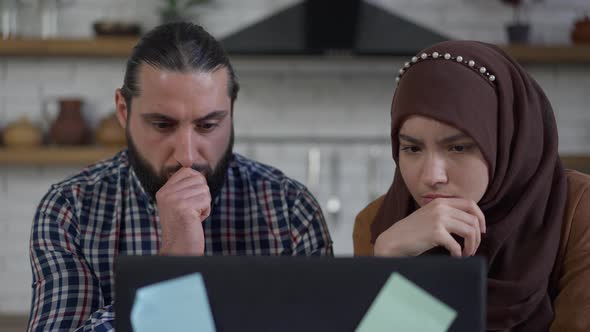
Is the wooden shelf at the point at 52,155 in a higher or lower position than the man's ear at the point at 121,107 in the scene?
lower

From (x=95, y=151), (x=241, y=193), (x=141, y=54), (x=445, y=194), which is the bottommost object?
(x=95, y=151)

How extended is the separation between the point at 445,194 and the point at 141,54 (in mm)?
627

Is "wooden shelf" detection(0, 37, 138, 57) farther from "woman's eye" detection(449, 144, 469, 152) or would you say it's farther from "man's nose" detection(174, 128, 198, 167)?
"woman's eye" detection(449, 144, 469, 152)

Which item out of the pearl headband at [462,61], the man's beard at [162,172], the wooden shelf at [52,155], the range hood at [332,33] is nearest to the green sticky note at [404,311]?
the pearl headband at [462,61]

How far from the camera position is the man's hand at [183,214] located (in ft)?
4.02

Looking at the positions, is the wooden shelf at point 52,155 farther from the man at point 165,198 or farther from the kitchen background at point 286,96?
the man at point 165,198

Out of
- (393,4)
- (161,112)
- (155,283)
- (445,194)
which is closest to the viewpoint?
(155,283)

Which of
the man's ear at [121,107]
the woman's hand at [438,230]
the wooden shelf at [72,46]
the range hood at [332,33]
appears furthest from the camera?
the wooden shelf at [72,46]

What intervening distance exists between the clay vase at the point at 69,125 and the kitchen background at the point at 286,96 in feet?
0.46

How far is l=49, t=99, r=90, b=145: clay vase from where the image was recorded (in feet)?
12.1

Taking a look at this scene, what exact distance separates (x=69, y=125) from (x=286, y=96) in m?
1.00

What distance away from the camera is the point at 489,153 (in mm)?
1232

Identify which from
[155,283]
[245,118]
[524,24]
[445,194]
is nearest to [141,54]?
[445,194]

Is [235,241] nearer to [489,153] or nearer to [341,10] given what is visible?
[489,153]
